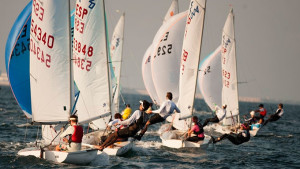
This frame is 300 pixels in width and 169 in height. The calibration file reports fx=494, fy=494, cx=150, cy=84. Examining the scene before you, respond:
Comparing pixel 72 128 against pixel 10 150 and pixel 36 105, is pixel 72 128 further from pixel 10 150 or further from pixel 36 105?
pixel 10 150

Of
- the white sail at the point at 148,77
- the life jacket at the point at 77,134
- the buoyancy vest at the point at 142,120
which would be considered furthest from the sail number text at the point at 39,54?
the white sail at the point at 148,77

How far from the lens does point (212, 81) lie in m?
34.3

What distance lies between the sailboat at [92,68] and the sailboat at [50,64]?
93.8 inches

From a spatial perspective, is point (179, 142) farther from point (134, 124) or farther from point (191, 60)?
point (134, 124)

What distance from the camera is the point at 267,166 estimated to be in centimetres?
1869

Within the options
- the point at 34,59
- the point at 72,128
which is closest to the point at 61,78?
the point at 34,59

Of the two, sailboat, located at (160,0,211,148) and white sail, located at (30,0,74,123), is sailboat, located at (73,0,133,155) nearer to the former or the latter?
white sail, located at (30,0,74,123)

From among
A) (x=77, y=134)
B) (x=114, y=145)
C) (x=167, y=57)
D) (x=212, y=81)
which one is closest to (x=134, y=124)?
(x=114, y=145)

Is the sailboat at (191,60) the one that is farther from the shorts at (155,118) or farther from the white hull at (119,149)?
the shorts at (155,118)

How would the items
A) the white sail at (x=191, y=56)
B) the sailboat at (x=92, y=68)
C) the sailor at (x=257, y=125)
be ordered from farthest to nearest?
the sailor at (x=257, y=125)
the white sail at (x=191, y=56)
the sailboat at (x=92, y=68)

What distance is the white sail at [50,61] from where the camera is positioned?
1596cm

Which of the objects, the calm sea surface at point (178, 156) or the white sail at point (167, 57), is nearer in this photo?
the calm sea surface at point (178, 156)

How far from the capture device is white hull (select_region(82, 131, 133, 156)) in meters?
18.1

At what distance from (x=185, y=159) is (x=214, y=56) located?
16.8 meters
